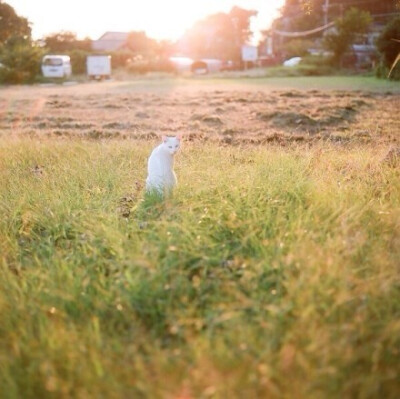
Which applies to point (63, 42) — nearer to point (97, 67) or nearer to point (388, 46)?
point (97, 67)

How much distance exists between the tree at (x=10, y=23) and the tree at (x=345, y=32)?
28.2 meters

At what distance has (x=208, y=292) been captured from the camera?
2.77m

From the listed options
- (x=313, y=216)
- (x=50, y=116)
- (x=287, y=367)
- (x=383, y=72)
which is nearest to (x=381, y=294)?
(x=287, y=367)

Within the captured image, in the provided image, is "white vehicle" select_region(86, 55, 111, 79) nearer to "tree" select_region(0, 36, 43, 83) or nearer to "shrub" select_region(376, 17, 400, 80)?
"tree" select_region(0, 36, 43, 83)

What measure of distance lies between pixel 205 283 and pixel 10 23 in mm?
49909

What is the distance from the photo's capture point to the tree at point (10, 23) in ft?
147

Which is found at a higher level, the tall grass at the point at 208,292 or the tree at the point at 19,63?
the tree at the point at 19,63

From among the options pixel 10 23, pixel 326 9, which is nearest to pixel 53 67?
pixel 10 23

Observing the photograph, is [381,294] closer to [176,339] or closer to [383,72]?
[176,339]

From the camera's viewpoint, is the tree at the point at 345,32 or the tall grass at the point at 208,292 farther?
the tree at the point at 345,32

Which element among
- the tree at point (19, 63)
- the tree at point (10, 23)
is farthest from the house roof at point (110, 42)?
the tree at point (19, 63)

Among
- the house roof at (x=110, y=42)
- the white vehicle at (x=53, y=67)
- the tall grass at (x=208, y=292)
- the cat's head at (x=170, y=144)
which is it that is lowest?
the tall grass at (x=208, y=292)

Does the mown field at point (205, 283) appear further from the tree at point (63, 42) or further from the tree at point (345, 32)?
the tree at point (63, 42)

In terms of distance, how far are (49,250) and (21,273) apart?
1.21 feet
